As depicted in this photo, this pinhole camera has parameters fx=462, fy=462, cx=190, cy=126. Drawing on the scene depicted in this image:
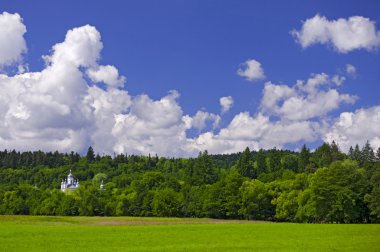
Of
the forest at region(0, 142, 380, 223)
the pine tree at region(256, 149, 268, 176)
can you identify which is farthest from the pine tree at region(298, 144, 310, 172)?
the pine tree at region(256, 149, 268, 176)

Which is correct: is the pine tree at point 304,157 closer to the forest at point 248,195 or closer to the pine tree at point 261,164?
the forest at point 248,195

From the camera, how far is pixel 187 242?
4897 cm

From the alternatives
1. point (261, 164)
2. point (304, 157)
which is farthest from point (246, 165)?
point (304, 157)

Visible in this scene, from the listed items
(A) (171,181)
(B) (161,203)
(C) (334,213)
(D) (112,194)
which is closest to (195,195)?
(B) (161,203)

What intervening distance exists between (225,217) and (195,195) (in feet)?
39.3

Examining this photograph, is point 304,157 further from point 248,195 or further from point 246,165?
point 248,195

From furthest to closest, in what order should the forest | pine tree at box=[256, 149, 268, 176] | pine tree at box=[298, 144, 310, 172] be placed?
pine tree at box=[256, 149, 268, 176], pine tree at box=[298, 144, 310, 172], the forest

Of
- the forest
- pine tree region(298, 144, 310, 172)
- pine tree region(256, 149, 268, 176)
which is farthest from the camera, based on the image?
pine tree region(256, 149, 268, 176)

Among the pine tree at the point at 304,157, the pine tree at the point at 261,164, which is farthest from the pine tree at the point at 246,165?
the pine tree at the point at 304,157

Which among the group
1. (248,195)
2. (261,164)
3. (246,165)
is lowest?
(248,195)

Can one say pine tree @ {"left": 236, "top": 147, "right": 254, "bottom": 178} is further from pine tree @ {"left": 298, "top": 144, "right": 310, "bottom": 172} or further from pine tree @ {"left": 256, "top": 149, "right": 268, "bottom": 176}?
pine tree @ {"left": 298, "top": 144, "right": 310, "bottom": 172}

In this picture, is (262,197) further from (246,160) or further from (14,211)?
(14,211)

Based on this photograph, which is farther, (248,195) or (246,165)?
(246,165)

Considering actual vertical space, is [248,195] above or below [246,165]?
below
